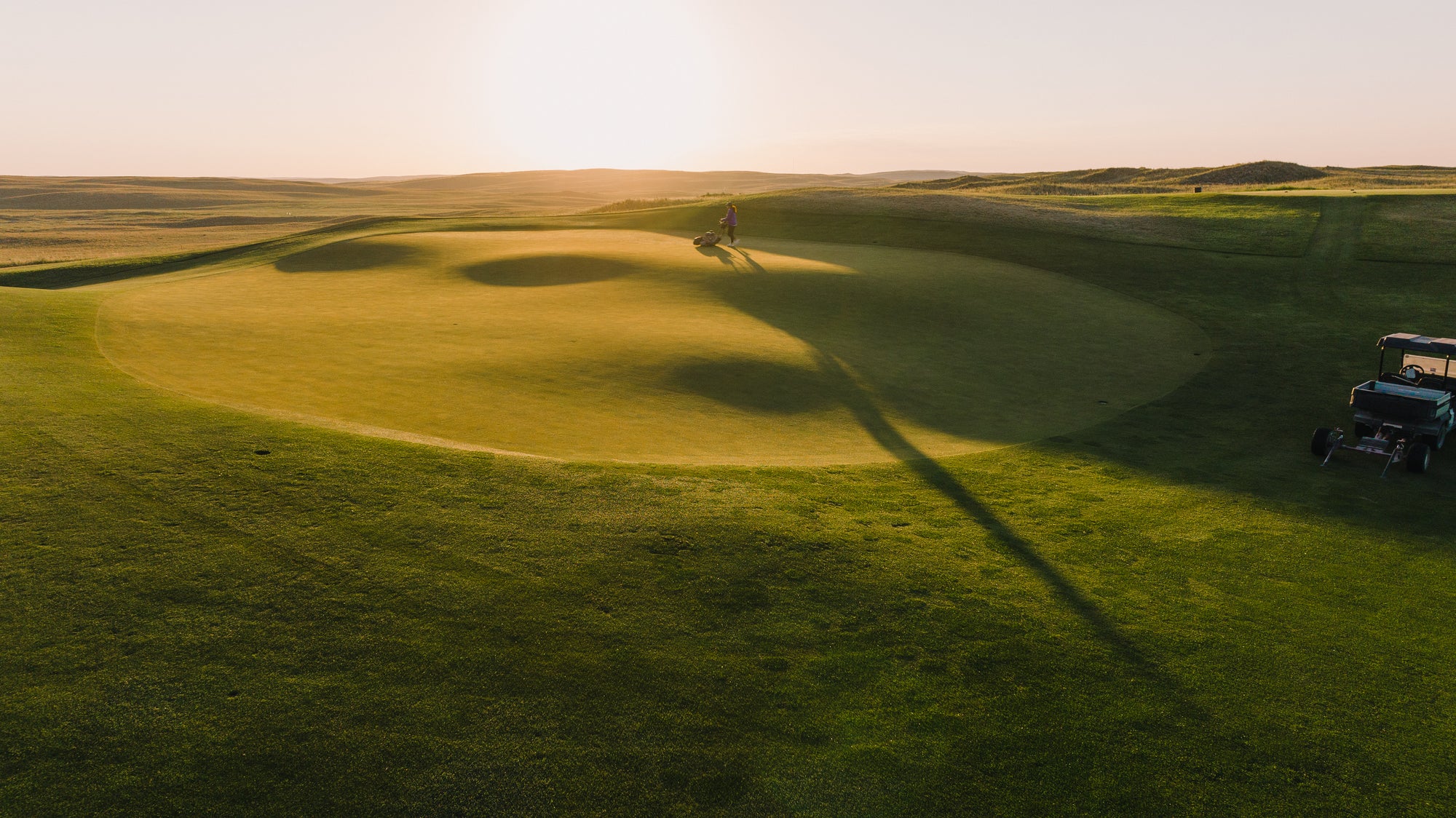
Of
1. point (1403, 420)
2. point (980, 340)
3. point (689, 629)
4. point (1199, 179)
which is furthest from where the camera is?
point (1199, 179)

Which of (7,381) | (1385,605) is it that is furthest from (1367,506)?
(7,381)

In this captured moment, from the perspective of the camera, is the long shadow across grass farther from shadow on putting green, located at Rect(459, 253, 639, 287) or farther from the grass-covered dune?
shadow on putting green, located at Rect(459, 253, 639, 287)

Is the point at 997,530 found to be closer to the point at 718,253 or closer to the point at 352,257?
the point at 718,253

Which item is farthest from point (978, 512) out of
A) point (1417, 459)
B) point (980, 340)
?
point (980, 340)

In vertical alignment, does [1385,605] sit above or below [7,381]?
below

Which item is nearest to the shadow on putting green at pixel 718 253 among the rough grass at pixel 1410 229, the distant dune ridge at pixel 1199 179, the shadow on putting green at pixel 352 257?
the shadow on putting green at pixel 352 257

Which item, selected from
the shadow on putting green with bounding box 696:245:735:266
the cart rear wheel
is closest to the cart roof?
the cart rear wheel

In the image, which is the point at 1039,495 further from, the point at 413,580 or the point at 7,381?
the point at 7,381
